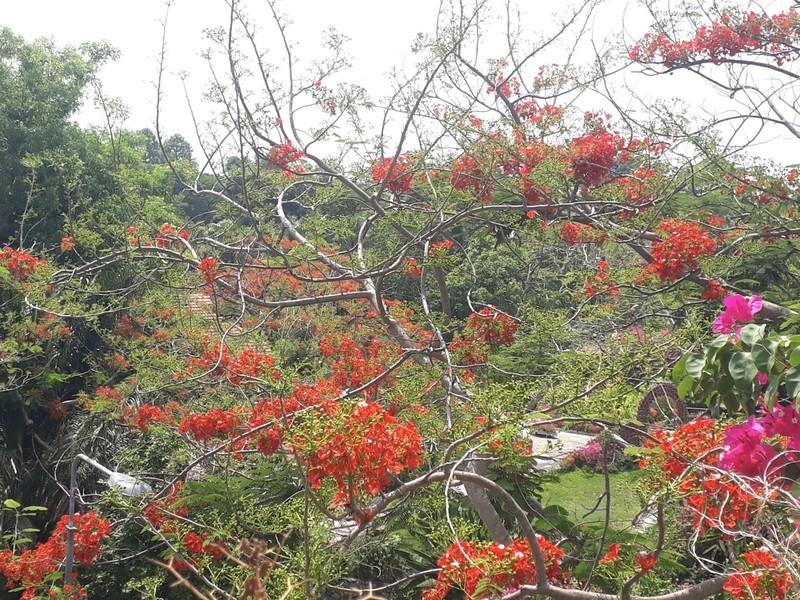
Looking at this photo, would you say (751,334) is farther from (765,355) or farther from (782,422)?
(782,422)

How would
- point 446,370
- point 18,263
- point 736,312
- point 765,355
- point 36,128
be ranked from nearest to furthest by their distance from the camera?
1. point 765,355
2. point 736,312
3. point 446,370
4. point 18,263
5. point 36,128

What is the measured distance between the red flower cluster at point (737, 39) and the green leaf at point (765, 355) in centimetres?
486

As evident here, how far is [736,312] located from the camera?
205 cm

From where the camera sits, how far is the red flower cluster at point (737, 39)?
541 cm

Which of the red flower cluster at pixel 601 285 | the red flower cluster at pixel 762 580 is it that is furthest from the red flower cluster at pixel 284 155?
the red flower cluster at pixel 762 580

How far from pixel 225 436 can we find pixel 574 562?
2781 mm

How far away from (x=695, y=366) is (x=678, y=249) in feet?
9.55

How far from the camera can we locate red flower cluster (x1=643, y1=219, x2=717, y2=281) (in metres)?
4.55

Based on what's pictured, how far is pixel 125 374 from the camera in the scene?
873 cm

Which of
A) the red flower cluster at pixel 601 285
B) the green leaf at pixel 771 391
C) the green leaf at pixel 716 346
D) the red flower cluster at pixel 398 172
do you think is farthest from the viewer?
the red flower cluster at pixel 398 172

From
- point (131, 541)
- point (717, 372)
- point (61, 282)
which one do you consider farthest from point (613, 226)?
point (131, 541)

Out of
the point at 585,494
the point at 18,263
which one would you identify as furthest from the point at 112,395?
the point at 585,494

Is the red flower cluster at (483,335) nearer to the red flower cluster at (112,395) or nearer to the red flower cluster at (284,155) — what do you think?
the red flower cluster at (284,155)

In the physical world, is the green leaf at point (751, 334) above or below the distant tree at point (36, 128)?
below
